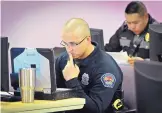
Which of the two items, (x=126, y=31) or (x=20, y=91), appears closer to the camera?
(x=20, y=91)

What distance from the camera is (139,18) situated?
3.97 meters

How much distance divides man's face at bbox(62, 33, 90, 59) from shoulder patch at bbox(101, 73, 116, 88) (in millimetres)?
248

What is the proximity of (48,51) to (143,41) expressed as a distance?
197 cm

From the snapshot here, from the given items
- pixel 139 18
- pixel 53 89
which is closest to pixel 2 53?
pixel 53 89

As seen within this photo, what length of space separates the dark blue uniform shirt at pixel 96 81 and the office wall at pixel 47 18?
2.44 meters

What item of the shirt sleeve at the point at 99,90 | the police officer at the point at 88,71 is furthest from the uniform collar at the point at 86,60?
the shirt sleeve at the point at 99,90

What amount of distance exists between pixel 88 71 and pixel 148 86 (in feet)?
2.72

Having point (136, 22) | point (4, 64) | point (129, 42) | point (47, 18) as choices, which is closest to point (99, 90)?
point (4, 64)

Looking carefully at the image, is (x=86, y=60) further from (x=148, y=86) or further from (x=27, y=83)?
(x=148, y=86)

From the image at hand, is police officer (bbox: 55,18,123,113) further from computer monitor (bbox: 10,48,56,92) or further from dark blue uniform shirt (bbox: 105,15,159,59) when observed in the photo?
dark blue uniform shirt (bbox: 105,15,159,59)

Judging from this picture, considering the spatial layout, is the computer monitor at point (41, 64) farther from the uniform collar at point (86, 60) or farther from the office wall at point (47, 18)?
the office wall at point (47, 18)

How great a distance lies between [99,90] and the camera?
8.42 ft

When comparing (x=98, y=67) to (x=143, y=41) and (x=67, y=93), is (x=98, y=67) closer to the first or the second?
Answer: (x=67, y=93)

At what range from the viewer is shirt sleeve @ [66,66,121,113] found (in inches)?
96.9
